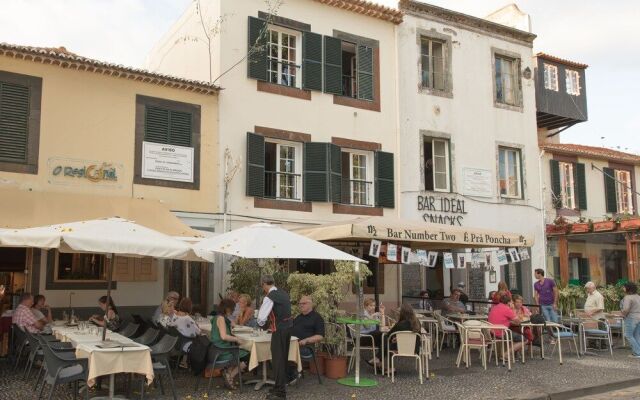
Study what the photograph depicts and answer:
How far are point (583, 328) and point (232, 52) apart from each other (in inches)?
382

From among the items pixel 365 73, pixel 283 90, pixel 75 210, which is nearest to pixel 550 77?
pixel 365 73

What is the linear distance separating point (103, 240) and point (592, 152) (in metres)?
17.8

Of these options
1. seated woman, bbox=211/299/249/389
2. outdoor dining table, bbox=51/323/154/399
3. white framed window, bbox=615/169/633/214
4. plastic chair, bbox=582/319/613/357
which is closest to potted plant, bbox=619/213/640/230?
plastic chair, bbox=582/319/613/357

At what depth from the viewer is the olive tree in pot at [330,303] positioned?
9398 mm

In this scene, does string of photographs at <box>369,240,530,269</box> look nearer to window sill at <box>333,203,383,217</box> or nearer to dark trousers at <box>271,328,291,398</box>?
window sill at <box>333,203,383,217</box>

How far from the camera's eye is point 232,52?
45.2 feet

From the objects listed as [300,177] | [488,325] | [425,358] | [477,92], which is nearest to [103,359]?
[425,358]

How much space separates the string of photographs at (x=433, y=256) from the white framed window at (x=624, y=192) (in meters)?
8.95

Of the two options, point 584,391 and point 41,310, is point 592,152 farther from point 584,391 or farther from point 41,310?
point 41,310

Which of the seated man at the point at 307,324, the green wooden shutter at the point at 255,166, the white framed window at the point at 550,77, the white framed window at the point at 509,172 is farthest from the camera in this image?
the white framed window at the point at 550,77

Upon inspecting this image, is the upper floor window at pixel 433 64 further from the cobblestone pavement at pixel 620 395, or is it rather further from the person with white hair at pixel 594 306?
the cobblestone pavement at pixel 620 395

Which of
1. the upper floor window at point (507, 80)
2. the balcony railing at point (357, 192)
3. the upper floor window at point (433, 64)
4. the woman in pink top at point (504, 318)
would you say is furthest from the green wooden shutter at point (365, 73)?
the woman in pink top at point (504, 318)

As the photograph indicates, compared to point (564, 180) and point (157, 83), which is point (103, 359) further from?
point (564, 180)

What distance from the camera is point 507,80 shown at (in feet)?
60.5
